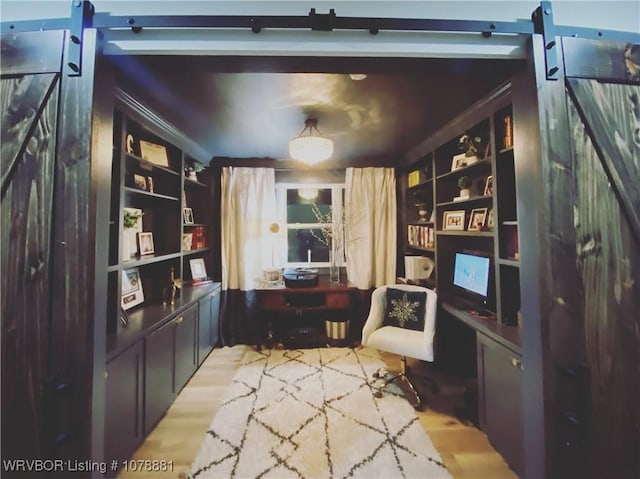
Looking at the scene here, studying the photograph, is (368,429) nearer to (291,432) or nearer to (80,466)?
(291,432)

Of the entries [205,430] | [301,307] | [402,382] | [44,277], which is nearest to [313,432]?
[205,430]

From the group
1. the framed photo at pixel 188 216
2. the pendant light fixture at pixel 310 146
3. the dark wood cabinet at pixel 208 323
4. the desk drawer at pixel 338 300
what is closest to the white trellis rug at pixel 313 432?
the dark wood cabinet at pixel 208 323

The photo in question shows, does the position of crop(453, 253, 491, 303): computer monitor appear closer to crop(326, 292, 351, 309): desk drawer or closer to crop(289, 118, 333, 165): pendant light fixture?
crop(326, 292, 351, 309): desk drawer

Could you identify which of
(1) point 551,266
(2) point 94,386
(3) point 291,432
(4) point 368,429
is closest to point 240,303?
(3) point 291,432

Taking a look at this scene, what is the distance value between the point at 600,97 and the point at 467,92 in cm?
88

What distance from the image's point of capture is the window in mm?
3537

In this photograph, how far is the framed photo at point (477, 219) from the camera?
81.5 inches

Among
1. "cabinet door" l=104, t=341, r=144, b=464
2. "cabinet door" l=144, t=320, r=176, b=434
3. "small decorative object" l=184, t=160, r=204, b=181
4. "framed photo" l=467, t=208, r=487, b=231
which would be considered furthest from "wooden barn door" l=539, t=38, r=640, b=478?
"small decorative object" l=184, t=160, r=204, b=181

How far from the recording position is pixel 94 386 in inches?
37.0

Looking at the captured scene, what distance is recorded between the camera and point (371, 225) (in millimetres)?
3309

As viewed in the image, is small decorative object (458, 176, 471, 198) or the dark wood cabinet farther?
the dark wood cabinet

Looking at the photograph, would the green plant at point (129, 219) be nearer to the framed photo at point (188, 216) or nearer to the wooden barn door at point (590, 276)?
the framed photo at point (188, 216)

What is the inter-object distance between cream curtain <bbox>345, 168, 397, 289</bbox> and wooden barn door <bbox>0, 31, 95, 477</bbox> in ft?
8.91

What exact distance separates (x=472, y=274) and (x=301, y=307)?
5.99ft
